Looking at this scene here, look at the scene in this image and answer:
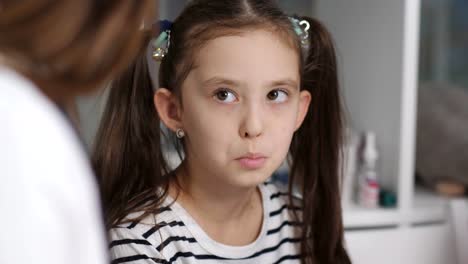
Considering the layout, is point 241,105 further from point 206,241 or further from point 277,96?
point 206,241

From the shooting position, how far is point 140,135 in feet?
3.51

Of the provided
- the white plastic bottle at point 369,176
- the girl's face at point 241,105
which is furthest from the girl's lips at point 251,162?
the white plastic bottle at point 369,176

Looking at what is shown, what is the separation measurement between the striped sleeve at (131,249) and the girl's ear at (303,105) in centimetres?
29

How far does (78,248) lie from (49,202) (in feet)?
0.14

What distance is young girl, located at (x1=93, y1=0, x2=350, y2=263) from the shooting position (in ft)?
3.10

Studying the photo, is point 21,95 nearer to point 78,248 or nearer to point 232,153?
point 78,248

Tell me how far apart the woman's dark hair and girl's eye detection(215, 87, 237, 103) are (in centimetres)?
39

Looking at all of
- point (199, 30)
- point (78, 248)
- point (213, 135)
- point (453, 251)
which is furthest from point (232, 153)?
point (453, 251)

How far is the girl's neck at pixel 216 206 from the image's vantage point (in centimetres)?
105

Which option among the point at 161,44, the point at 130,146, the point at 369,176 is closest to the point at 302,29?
the point at 161,44

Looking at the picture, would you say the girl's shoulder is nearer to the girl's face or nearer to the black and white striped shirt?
the black and white striped shirt

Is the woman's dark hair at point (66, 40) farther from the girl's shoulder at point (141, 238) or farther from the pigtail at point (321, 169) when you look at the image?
the pigtail at point (321, 169)

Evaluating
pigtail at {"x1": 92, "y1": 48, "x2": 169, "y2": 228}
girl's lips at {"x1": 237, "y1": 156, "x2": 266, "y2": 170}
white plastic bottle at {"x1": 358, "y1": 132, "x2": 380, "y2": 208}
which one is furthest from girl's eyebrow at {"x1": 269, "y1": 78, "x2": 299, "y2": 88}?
white plastic bottle at {"x1": 358, "y1": 132, "x2": 380, "y2": 208}

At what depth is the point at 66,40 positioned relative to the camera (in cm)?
51
